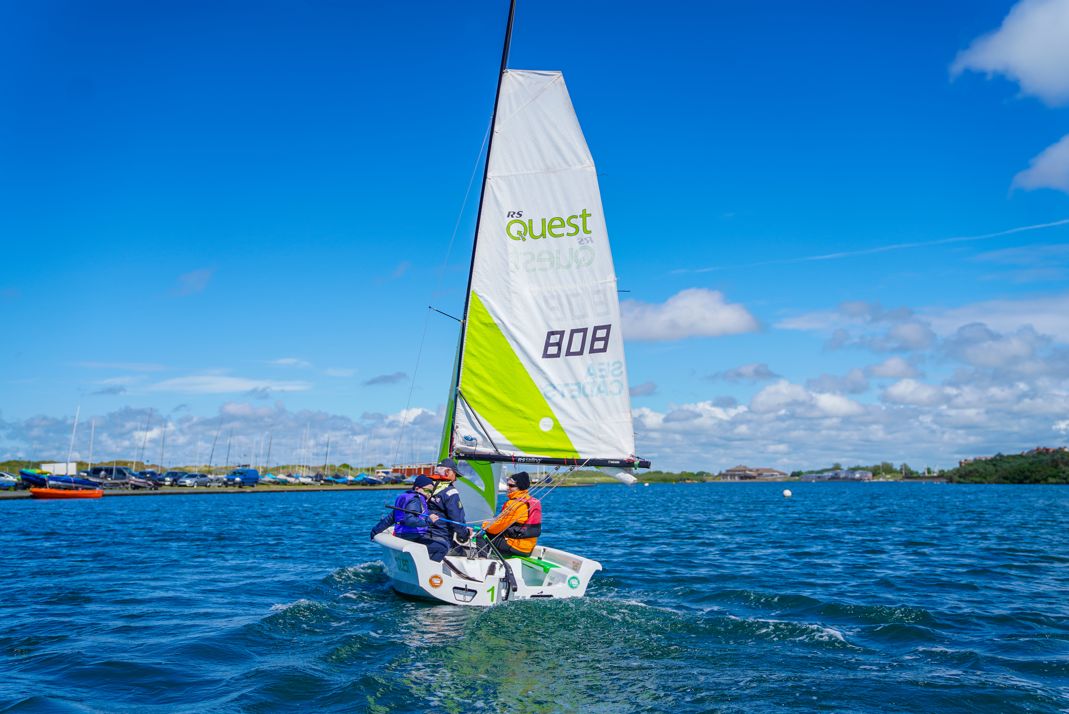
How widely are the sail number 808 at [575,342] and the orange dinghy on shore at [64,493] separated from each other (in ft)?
190

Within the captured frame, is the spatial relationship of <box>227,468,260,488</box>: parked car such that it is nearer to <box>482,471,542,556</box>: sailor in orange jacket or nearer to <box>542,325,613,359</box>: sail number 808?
<box>542,325,613,359</box>: sail number 808

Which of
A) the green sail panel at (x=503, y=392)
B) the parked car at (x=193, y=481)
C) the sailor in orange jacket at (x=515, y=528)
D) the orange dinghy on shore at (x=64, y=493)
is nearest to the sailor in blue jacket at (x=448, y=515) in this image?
the sailor in orange jacket at (x=515, y=528)

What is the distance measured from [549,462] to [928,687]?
7.33 metres

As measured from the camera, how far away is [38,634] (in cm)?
1118

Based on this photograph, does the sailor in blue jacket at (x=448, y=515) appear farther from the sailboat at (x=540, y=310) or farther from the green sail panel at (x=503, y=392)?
the green sail panel at (x=503, y=392)

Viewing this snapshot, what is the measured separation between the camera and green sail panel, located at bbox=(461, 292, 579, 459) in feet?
47.4

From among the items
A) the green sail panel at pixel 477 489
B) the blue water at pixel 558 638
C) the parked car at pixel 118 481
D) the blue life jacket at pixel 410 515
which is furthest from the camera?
the parked car at pixel 118 481

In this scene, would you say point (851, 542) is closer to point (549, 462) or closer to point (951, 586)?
point (951, 586)

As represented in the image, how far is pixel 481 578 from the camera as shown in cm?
1244

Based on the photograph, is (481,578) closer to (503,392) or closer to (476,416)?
(476,416)

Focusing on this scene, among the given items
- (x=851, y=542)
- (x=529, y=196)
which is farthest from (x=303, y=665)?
(x=851, y=542)

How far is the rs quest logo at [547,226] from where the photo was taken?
14391 millimetres

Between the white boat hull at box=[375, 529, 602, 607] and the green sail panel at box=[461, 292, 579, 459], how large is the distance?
2440 millimetres

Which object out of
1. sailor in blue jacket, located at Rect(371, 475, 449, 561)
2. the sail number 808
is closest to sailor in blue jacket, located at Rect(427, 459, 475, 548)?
sailor in blue jacket, located at Rect(371, 475, 449, 561)
